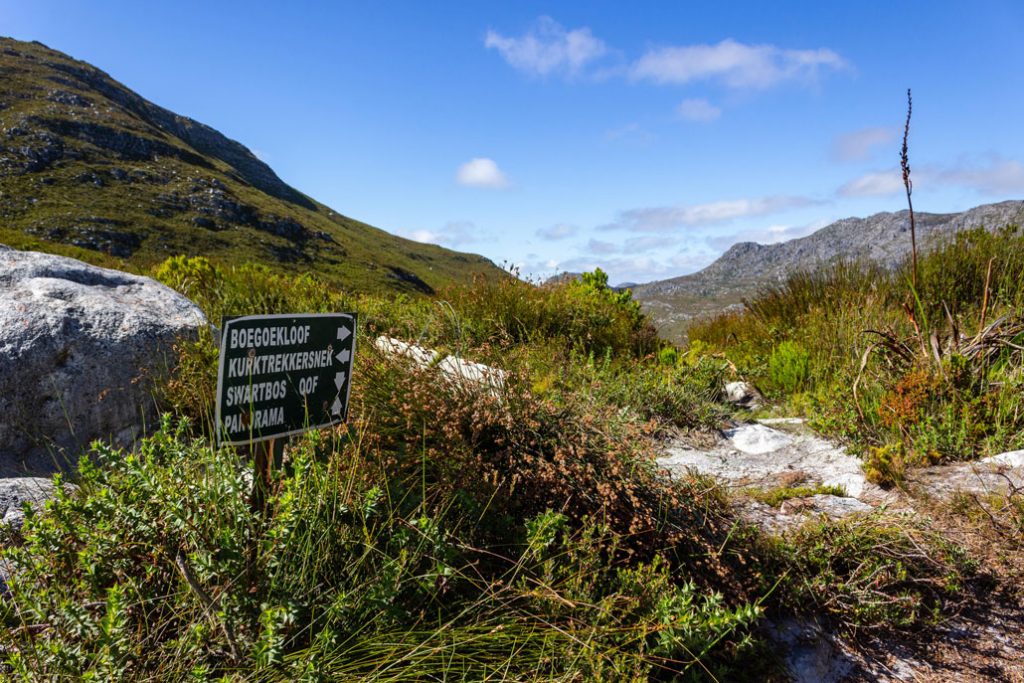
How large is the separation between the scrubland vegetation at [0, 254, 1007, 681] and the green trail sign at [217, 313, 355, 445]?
0.15 meters

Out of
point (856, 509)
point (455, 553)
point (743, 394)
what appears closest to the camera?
point (455, 553)

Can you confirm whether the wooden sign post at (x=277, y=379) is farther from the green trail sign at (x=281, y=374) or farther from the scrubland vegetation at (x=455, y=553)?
the scrubland vegetation at (x=455, y=553)

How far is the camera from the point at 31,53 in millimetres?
98750

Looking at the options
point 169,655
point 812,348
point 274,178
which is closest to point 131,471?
point 169,655

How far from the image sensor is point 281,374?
2650 millimetres

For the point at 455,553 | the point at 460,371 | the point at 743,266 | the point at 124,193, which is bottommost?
the point at 455,553

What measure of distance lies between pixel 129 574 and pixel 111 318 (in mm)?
3205

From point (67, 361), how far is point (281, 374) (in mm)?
2796

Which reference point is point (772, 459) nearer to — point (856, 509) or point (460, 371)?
point (856, 509)

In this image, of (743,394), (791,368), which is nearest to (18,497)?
(743,394)

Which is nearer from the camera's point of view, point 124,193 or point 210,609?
point 210,609

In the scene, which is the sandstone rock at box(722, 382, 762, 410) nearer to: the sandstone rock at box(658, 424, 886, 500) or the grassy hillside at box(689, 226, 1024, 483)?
the grassy hillside at box(689, 226, 1024, 483)

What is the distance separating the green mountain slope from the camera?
68.9m

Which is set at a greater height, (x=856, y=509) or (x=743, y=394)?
(x=743, y=394)
